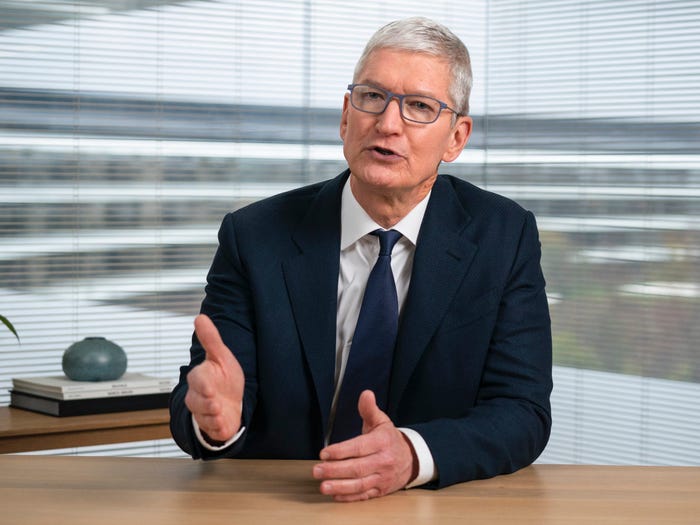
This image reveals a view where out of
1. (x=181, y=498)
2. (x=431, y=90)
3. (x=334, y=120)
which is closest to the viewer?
(x=181, y=498)

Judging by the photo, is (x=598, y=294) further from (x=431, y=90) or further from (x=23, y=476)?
(x=23, y=476)

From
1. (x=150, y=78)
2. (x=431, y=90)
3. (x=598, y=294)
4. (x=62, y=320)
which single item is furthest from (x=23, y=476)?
(x=598, y=294)

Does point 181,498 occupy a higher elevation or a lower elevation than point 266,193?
Result: lower

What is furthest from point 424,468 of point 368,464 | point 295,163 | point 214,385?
point 295,163

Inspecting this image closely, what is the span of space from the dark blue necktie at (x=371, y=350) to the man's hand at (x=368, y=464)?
0.36m

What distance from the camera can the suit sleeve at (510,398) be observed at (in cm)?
149

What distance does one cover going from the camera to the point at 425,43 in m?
1.81

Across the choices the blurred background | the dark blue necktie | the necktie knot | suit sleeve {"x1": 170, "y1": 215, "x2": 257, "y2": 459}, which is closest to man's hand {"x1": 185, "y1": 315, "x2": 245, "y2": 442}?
suit sleeve {"x1": 170, "y1": 215, "x2": 257, "y2": 459}

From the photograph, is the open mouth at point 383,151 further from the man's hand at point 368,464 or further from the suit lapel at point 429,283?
the man's hand at point 368,464

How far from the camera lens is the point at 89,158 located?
375 centimetres

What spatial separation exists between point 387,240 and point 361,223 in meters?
0.07

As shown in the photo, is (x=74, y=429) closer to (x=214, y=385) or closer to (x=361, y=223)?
(x=361, y=223)

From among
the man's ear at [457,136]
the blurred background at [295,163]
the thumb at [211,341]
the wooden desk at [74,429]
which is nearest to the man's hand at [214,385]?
the thumb at [211,341]

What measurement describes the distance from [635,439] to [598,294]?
2.02 feet
